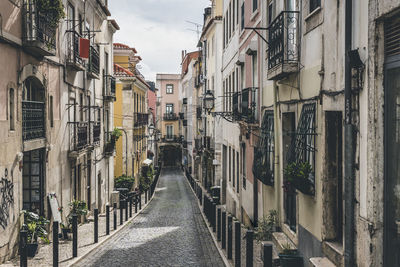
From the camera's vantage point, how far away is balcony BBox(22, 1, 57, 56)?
447 inches

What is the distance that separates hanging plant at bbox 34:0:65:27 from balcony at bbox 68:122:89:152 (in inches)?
185

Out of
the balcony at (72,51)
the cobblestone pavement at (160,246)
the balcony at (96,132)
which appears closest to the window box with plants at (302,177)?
the cobblestone pavement at (160,246)

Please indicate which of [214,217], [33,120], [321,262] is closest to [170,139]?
[214,217]

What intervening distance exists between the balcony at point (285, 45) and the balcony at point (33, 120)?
21.2ft

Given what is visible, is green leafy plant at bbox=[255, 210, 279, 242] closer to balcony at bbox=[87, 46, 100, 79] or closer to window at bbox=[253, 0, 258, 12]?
window at bbox=[253, 0, 258, 12]

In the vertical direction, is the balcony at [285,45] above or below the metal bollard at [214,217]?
above

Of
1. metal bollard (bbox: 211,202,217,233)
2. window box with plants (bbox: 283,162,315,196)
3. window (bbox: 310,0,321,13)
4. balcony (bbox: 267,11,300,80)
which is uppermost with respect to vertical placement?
window (bbox: 310,0,321,13)

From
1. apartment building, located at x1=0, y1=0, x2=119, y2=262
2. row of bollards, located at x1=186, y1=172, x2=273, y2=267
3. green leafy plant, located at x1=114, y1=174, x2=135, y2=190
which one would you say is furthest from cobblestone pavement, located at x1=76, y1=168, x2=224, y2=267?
green leafy plant, located at x1=114, y1=174, x2=135, y2=190

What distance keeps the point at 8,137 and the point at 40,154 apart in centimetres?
325

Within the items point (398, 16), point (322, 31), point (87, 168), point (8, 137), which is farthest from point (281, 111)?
point (87, 168)

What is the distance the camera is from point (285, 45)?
30.1 feet

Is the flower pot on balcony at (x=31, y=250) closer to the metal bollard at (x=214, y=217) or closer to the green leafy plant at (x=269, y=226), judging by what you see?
the green leafy plant at (x=269, y=226)

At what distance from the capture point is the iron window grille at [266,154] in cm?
1136

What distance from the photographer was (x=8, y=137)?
34.7ft
